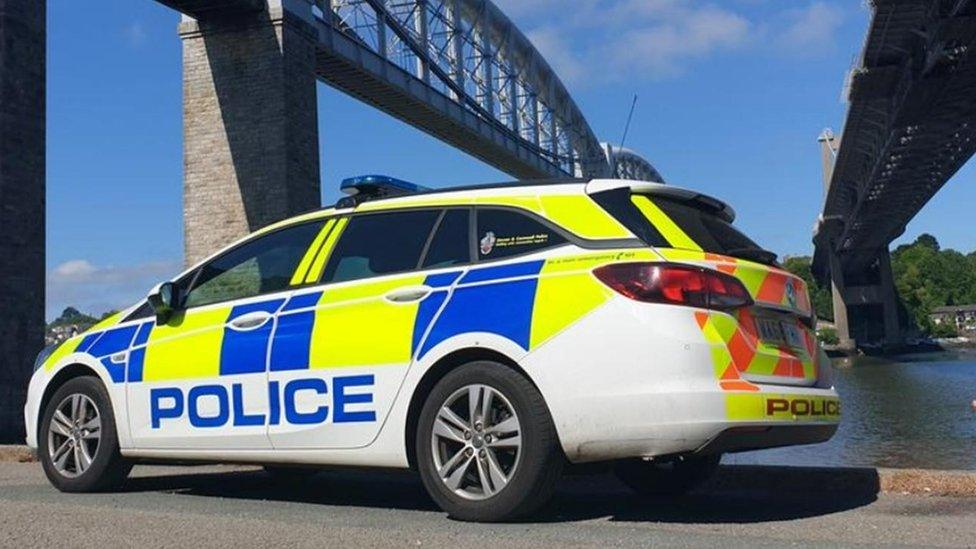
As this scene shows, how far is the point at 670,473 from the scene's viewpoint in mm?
5066

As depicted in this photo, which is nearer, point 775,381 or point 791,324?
point 775,381

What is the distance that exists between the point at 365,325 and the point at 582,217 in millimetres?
1127

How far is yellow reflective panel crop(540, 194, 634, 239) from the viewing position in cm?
413

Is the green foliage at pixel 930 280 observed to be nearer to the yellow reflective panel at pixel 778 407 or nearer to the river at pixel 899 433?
the river at pixel 899 433

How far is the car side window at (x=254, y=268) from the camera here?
515cm

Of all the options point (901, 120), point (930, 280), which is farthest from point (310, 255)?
point (930, 280)

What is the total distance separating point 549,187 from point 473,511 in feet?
4.78

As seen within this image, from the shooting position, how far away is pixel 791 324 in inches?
171

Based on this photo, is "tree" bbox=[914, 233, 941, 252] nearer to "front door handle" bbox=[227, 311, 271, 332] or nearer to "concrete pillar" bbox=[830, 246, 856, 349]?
"concrete pillar" bbox=[830, 246, 856, 349]

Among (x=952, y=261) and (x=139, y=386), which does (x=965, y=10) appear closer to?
(x=139, y=386)

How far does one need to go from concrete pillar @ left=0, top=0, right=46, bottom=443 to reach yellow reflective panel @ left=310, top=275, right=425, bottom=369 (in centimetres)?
1371

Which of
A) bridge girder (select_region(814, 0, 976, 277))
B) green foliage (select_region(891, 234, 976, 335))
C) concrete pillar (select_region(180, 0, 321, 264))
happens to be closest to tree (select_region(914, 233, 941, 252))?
green foliage (select_region(891, 234, 976, 335))

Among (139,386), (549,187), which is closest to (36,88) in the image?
(139,386)

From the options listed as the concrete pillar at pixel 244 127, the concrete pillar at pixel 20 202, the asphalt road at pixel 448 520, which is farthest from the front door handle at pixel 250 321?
the concrete pillar at pixel 244 127
